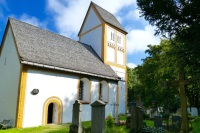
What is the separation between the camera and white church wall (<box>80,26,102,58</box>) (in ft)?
78.2

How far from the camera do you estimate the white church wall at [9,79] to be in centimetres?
1389

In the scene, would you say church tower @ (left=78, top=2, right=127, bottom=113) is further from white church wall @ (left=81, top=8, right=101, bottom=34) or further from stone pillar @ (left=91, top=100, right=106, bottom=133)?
stone pillar @ (left=91, top=100, right=106, bottom=133)

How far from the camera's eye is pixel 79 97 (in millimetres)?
17938

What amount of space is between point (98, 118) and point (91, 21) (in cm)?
1928

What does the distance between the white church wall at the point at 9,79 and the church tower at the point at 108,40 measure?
407 inches

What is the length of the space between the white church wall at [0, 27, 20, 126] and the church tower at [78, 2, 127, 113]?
33.9 ft

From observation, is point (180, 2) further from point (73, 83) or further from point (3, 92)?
point (3, 92)

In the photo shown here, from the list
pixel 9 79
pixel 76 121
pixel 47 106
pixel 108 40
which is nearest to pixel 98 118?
Answer: pixel 76 121

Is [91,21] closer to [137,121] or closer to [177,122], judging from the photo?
[177,122]

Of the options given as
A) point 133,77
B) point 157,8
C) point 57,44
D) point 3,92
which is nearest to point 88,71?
point 57,44

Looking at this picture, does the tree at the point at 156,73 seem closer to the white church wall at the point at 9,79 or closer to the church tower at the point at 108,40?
the church tower at the point at 108,40

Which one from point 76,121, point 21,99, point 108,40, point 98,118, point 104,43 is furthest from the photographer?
point 108,40

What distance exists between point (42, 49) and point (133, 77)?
3751 cm

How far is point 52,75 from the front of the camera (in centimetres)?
1555
